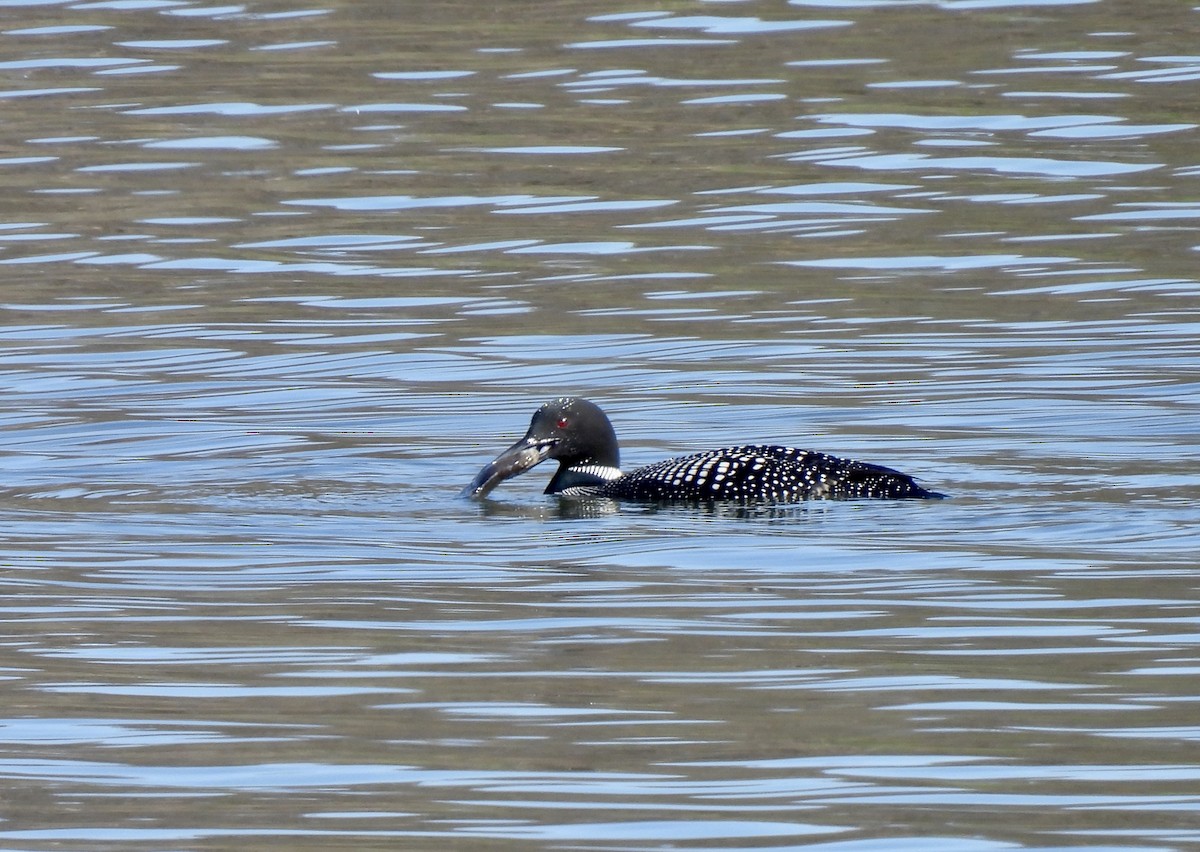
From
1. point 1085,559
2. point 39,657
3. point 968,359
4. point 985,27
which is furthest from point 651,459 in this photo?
point 985,27

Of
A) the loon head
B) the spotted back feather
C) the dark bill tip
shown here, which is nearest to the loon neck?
the loon head

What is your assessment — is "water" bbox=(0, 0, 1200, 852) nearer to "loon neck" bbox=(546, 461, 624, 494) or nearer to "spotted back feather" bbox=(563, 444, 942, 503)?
"spotted back feather" bbox=(563, 444, 942, 503)

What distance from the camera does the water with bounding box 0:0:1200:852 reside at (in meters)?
6.18

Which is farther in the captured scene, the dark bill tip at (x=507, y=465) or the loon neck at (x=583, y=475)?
the loon neck at (x=583, y=475)

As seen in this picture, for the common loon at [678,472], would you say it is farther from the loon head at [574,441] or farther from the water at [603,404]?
the water at [603,404]

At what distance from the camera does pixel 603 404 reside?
42.3ft

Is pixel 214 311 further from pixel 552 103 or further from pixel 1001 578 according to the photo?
pixel 1001 578

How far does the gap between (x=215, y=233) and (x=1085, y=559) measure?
31.3ft

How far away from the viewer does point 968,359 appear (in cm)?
1304

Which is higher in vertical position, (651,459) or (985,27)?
(985,27)

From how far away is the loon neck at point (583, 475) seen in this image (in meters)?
11.1

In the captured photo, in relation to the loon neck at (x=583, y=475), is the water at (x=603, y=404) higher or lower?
higher

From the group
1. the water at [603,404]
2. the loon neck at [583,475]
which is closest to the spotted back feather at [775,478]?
the water at [603,404]

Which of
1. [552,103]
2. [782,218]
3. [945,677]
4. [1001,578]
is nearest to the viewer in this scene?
[945,677]
